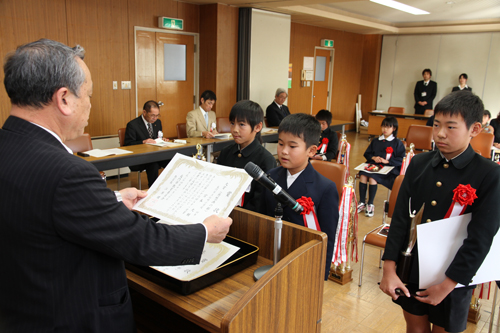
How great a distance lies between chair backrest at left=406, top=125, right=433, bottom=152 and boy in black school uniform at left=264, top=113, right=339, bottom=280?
419 cm

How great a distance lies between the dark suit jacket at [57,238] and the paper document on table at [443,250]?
97 cm

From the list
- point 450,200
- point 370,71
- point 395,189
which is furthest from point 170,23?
point 370,71

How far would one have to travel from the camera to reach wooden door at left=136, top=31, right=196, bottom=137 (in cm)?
607

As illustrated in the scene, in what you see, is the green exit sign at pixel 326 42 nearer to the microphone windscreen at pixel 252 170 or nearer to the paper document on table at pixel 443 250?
the paper document on table at pixel 443 250

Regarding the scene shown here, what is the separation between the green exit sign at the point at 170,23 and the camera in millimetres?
6082

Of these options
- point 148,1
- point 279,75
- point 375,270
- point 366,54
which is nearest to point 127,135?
point 148,1

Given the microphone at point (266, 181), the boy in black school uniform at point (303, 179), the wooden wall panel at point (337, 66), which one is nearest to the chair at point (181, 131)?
the boy in black school uniform at point (303, 179)

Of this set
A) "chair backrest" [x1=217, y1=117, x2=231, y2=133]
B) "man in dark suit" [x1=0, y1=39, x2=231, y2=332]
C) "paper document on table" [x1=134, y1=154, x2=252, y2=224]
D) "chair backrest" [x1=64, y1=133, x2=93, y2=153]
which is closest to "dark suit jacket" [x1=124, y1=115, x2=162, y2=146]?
"chair backrest" [x1=64, y1=133, x2=93, y2=153]

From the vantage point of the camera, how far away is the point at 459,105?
148 centimetres

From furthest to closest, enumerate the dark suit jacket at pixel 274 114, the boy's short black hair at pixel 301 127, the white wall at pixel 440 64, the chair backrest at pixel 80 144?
1. the white wall at pixel 440 64
2. the dark suit jacket at pixel 274 114
3. the chair backrest at pixel 80 144
4. the boy's short black hair at pixel 301 127

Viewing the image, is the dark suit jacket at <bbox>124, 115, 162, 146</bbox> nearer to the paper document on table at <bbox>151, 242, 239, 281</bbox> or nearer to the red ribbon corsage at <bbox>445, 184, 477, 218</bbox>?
the paper document on table at <bbox>151, 242, 239, 281</bbox>

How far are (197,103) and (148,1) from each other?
1900 mm

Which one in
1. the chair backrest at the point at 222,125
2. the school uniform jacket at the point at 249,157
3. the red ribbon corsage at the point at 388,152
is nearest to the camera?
the school uniform jacket at the point at 249,157

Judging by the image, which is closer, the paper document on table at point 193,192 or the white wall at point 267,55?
the paper document on table at point 193,192
